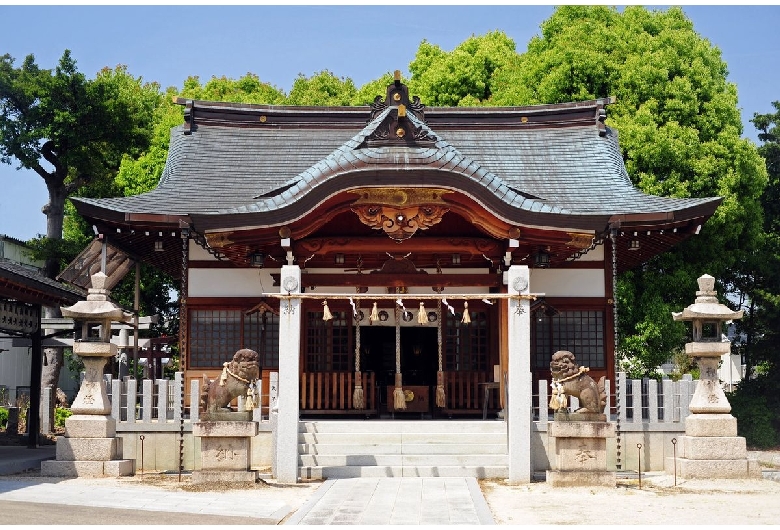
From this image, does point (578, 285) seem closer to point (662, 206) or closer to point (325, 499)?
point (662, 206)

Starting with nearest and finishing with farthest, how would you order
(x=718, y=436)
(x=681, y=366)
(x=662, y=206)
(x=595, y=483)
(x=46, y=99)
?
(x=595, y=483), (x=718, y=436), (x=662, y=206), (x=46, y=99), (x=681, y=366)

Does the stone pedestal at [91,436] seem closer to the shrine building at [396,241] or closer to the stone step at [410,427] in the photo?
the shrine building at [396,241]

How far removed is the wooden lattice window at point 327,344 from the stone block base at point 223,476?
569 cm

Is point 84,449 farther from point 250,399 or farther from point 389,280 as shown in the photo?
point 389,280

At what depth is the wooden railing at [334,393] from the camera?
18.0 metres

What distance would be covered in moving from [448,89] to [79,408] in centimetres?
2370

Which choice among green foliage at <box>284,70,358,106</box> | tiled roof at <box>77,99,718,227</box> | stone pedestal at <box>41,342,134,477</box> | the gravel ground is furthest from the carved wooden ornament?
green foliage at <box>284,70,358,106</box>

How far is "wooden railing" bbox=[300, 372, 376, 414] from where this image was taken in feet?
59.1

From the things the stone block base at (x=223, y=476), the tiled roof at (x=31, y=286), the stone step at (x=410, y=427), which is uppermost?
the tiled roof at (x=31, y=286)

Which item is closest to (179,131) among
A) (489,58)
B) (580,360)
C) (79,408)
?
(79,408)

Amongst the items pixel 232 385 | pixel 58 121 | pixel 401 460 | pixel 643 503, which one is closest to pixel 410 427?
pixel 401 460

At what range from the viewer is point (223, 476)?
44.3 ft

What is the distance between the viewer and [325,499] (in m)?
12.0

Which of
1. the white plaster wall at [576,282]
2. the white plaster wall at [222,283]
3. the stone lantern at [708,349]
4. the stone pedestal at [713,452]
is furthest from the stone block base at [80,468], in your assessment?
the stone lantern at [708,349]
